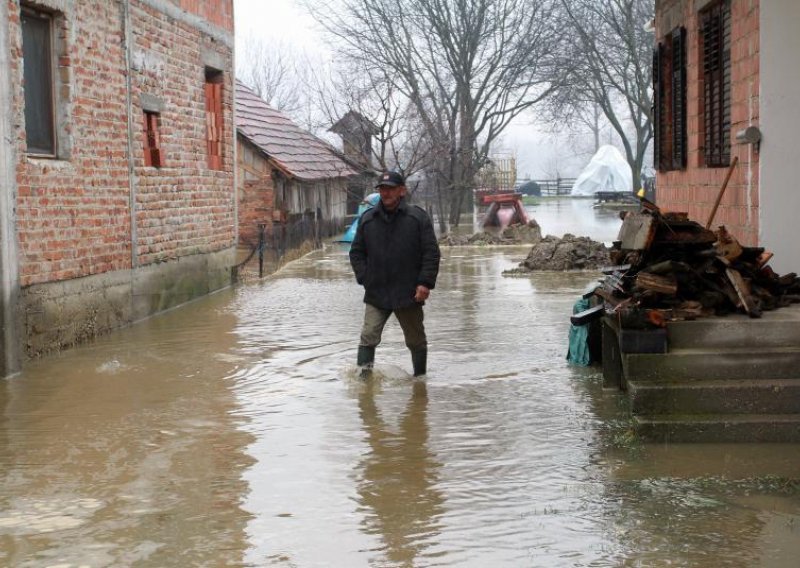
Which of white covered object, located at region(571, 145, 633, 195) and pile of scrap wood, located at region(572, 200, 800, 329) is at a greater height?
white covered object, located at region(571, 145, 633, 195)

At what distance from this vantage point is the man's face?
33.3ft

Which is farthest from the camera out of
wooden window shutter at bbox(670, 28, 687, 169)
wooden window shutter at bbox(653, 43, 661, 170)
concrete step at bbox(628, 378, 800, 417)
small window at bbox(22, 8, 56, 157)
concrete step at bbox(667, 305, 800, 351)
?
wooden window shutter at bbox(653, 43, 661, 170)

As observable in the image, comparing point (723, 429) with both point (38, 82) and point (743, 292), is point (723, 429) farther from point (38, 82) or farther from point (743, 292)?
point (38, 82)

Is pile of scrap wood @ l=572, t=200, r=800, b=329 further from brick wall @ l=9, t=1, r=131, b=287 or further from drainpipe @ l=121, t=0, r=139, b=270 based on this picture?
drainpipe @ l=121, t=0, r=139, b=270

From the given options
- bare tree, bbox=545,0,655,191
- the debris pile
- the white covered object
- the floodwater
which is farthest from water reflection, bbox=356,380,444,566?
the white covered object

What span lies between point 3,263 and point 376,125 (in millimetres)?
21489

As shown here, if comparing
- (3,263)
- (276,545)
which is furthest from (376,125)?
(276,545)

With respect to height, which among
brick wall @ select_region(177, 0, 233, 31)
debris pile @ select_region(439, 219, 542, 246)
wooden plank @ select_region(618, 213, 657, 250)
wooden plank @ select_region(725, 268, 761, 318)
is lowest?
debris pile @ select_region(439, 219, 542, 246)

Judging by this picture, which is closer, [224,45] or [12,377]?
[12,377]

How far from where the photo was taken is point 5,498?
6.64 meters

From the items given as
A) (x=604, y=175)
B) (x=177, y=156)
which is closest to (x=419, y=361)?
(x=177, y=156)

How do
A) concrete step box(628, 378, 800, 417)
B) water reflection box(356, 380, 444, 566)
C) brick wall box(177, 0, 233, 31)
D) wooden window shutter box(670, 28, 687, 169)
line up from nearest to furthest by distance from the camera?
water reflection box(356, 380, 444, 566) → concrete step box(628, 378, 800, 417) → wooden window shutter box(670, 28, 687, 169) → brick wall box(177, 0, 233, 31)

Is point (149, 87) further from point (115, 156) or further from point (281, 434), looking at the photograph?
point (281, 434)

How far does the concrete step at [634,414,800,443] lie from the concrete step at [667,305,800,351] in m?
0.59
